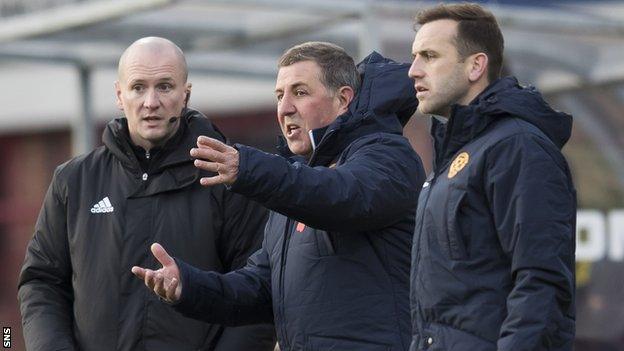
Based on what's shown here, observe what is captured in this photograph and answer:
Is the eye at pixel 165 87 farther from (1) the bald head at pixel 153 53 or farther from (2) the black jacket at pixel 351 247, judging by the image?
(2) the black jacket at pixel 351 247

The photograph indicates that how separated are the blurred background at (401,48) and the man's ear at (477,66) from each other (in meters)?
3.94

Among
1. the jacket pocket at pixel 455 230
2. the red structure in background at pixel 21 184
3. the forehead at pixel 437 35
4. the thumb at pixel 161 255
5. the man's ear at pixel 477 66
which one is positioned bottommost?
→ the red structure in background at pixel 21 184

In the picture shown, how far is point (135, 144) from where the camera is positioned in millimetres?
4816

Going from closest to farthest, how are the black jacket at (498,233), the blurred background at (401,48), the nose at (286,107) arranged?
the black jacket at (498,233)
the nose at (286,107)
the blurred background at (401,48)

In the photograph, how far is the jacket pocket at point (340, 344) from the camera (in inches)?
161

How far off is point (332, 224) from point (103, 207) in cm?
112

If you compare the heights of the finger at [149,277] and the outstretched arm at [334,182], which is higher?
the outstretched arm at [334,182]

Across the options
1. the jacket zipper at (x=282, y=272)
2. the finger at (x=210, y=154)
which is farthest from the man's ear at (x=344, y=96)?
the finger at (x=210, y=154)

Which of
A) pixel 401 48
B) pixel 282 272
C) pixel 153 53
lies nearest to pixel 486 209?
pixel 282 272

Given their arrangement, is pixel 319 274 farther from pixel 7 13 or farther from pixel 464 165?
pixel 7 13

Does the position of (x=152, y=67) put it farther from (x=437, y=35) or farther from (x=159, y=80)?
(x=437, y=35)

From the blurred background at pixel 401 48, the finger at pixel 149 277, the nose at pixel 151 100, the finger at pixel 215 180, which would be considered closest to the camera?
the finger at pixel 215 180

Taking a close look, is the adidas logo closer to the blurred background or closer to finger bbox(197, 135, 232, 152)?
finger bbox(197, 135, 232, 152)

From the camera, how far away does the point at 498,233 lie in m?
3.56
